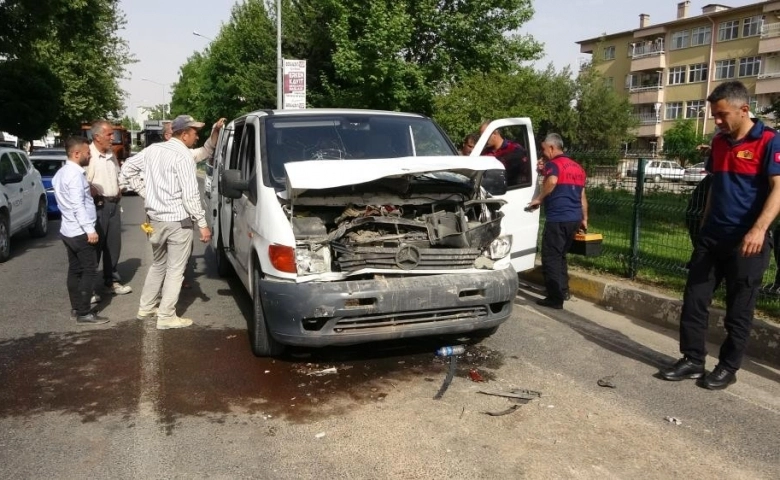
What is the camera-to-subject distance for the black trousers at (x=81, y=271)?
5.99 meters

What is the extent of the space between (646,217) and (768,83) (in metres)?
46.9

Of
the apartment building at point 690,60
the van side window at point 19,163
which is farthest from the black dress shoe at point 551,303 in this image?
the apartment building at point 690,60

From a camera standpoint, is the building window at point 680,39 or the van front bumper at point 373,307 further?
the building window at point 680,39

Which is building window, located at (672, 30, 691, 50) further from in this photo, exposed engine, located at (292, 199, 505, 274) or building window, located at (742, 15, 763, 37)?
exposed engine, located at (292, 199, 505, 274)

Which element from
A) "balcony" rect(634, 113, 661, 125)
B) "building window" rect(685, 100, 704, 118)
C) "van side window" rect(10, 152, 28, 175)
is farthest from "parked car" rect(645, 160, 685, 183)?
"balcony" rect(634, 113, 661, 125)

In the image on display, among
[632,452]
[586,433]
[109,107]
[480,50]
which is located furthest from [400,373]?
[109,107]

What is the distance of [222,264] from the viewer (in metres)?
8.06

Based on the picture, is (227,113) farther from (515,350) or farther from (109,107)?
(515,350)

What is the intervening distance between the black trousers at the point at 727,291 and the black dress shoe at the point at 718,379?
0.04 metres

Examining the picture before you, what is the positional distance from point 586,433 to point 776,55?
51660 millimetres

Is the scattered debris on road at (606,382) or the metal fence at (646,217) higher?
the metal fence at (646,217)

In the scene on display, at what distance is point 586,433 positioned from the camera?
3.82 m

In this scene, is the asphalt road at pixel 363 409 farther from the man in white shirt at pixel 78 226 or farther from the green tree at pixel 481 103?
the green tree at pixel 481 103

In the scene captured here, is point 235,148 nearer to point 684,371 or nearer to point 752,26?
point 684,371
